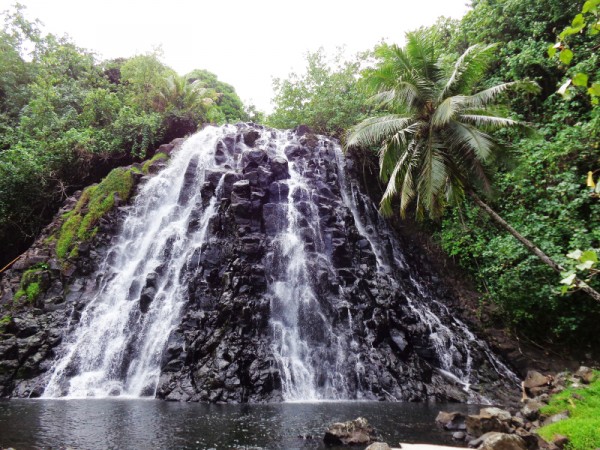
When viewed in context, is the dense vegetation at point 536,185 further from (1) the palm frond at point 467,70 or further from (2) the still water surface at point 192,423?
(2) the still water surface at point 192,423

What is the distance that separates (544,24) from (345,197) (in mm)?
11990

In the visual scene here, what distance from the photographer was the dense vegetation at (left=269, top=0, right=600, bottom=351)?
12648mm

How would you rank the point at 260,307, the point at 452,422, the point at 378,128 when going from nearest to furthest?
the point at 452,422 → the point at 378,128 → the point at 260,307

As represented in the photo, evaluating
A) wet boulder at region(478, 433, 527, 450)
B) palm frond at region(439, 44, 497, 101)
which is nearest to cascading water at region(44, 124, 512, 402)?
wet boulder at region(478, 433, 527, 450)

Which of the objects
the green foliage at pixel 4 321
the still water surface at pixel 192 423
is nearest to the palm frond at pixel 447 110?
the still water surface at pixel 192 423

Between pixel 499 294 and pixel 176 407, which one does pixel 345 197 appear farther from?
pixel 176 407

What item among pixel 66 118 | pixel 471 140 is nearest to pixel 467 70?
pixel 471 140

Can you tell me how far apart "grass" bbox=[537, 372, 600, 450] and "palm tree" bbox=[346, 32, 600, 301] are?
462 cm

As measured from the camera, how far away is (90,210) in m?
17.8

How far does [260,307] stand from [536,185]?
469 inches

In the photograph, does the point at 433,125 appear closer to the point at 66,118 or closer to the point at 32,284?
the point at 32,284

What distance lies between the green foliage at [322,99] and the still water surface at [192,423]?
18203mm

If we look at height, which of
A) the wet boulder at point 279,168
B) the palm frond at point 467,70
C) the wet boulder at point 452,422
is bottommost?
the wet boulder at point 452,422

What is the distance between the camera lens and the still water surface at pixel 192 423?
682 cm
